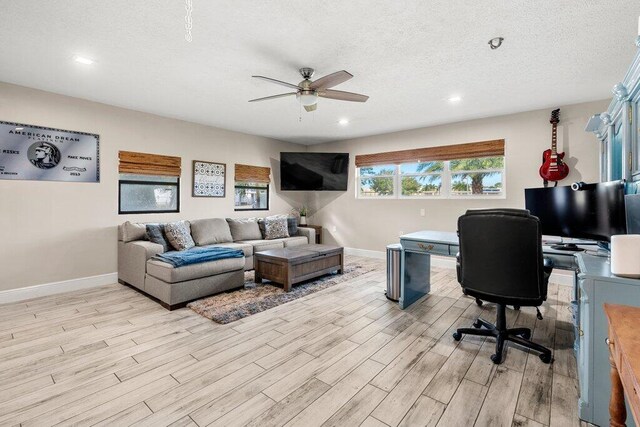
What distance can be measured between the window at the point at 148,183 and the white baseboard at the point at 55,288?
0.97 meters

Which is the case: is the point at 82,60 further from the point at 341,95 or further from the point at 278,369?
the point at 278,369

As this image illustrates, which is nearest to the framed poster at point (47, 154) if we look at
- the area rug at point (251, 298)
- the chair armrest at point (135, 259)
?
the chair armrest at point (135, 259)

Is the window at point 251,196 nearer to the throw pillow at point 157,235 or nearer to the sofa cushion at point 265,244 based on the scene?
the sofa cushion at point 265,244

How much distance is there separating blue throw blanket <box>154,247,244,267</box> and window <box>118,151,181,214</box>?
4.58ft

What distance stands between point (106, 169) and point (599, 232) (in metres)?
5.54

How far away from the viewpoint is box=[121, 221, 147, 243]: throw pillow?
4.08 meters

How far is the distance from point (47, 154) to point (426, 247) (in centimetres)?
464

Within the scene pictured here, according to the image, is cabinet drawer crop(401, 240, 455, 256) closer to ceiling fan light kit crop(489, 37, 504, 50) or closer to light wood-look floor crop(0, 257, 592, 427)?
light wood-look floor crop(0, 257, 592, 427)

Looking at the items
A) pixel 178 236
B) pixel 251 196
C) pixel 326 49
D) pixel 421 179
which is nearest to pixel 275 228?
pixel 251 196

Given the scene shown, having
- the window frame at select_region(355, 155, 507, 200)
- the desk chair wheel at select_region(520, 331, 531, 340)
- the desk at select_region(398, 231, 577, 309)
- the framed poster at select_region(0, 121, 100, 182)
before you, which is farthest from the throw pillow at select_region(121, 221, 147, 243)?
the desk chair wheel at select_region(520, 331, 531, 340)

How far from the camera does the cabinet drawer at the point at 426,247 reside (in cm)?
288

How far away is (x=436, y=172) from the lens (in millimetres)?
5340

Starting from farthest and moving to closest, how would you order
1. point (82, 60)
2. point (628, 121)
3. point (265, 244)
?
point (265, 244) → point (82, 60) → point (628, 121)

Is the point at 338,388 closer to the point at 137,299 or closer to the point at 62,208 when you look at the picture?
the point at 137,299
